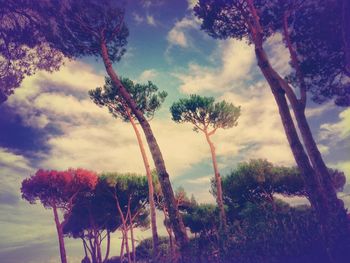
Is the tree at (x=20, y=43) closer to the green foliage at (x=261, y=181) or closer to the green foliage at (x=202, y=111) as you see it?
the green foliage at (x=202, y=111)

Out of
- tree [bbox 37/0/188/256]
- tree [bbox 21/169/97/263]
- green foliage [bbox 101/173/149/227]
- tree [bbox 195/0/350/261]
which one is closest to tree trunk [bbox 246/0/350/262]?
tree [bbox 195/0/350/261]

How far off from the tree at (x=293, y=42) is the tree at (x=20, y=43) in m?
8.83

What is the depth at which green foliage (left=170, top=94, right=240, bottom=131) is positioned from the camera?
2234 centimetres

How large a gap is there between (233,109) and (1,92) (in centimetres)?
1588

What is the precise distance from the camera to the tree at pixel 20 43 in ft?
44.0

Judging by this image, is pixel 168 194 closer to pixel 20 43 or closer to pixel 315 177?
pixel 315 177

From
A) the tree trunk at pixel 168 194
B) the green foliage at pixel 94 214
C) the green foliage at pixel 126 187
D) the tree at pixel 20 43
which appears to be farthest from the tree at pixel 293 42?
the green foliage at pixel 94 214

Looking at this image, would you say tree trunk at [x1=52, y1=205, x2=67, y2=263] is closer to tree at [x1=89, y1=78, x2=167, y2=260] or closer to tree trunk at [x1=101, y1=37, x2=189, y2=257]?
tree at [x1=89, y1=78, x2=167, y2=260]

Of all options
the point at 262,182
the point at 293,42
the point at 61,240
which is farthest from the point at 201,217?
the point at 293,42

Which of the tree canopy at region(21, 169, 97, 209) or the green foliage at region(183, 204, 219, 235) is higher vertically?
the tree canopy at region(21, 169, 97, 209)

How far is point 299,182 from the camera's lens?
2850cm

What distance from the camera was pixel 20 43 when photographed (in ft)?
48.0

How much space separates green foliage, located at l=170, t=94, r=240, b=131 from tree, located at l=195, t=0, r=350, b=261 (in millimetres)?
5872

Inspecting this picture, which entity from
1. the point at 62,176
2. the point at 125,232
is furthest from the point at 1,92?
the point at 125,232
